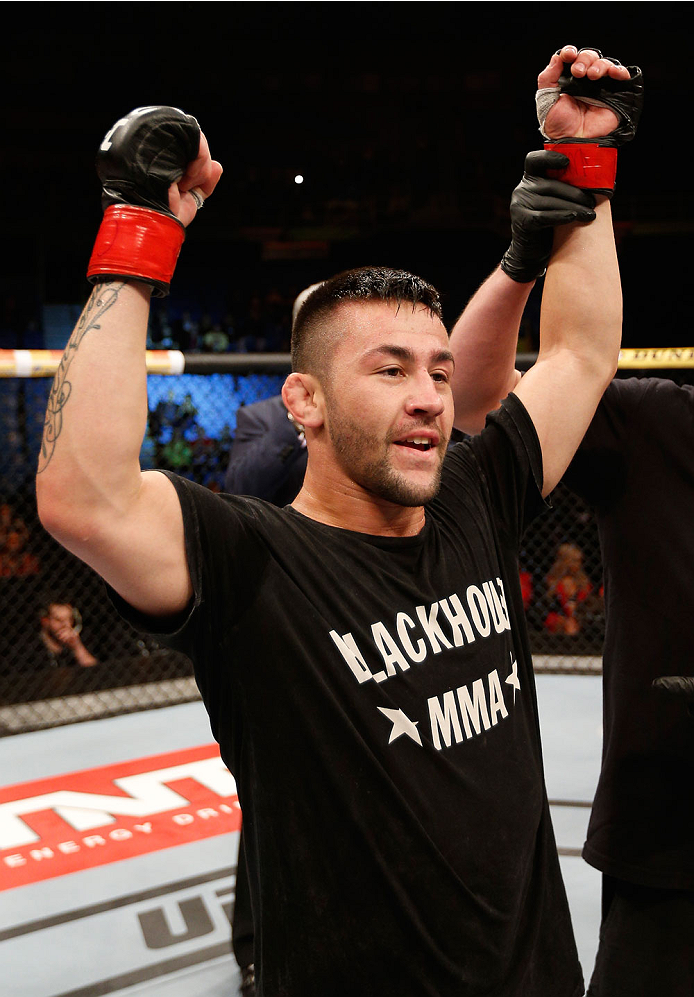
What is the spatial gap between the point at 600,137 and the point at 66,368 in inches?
32.6

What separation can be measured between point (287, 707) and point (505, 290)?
697mm

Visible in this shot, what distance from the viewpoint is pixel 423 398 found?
968 mm

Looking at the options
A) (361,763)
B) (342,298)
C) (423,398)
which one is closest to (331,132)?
(342,298)

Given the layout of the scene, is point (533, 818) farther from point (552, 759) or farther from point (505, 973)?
point (552, 759)

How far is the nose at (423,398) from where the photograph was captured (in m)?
0.96

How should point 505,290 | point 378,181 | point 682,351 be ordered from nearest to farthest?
point 505,290, point 682,351, point 378,181

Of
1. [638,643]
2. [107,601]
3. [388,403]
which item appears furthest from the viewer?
[107,601]

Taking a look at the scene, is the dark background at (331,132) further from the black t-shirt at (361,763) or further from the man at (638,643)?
the black t-shirt at (361,763)

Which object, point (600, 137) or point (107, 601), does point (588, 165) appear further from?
point (107, 601)

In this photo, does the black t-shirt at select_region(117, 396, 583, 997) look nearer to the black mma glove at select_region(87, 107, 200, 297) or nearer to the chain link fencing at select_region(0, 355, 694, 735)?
the black mma glove at select_region(87, 107, 200, 297)

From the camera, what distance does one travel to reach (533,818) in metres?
0.98

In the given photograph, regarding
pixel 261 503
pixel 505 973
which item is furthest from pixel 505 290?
pixel 505 973

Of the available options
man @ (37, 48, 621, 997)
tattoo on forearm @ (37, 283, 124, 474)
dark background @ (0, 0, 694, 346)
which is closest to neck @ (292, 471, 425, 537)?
man @ (37, 48, 621, 997)

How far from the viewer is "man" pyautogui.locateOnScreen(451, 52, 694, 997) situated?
3.95 ft
